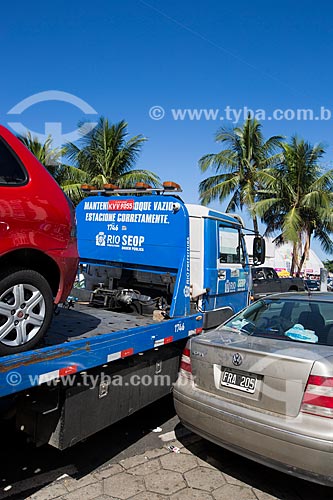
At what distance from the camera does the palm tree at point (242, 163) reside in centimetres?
2364

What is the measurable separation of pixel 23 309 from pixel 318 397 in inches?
85.1

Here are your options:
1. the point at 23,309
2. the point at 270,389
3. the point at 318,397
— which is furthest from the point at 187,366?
the point at 23,309

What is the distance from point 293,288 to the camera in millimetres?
17375

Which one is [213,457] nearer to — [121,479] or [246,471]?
[246,471]

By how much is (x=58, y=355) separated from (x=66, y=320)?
127cm

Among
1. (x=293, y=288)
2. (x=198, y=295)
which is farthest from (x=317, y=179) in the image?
(x=198, y=295)

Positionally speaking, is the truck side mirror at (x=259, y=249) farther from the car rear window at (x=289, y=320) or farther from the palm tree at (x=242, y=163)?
the palm tree at (x=242, y=163)

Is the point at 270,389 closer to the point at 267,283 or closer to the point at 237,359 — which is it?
the point at 237,359

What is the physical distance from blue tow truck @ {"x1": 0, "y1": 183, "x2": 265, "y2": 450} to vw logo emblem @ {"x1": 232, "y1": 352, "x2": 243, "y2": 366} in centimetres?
96

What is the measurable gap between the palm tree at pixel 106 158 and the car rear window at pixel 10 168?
1638 centimetres

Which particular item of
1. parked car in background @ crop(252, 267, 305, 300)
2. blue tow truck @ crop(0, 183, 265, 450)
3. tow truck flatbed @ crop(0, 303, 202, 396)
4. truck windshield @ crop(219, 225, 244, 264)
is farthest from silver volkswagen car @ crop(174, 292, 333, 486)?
parked car in background @ crop(252, 267, 305, 300)

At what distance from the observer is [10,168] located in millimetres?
3068

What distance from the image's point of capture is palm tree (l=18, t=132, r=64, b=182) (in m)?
17.8

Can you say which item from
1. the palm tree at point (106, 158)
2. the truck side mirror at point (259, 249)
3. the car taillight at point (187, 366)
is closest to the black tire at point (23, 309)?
the car taillight at point (187, 366)
